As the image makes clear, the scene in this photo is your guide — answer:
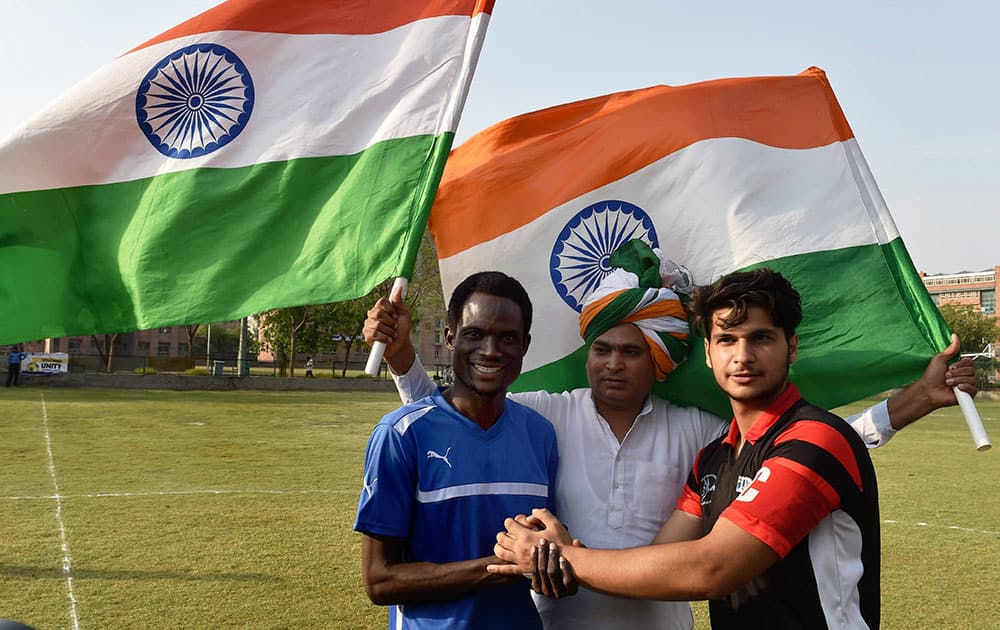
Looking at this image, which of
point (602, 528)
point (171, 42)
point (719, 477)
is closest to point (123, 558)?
point (171, 42)

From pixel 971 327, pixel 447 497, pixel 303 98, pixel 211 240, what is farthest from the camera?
pixel 971 327

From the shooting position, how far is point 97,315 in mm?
3340

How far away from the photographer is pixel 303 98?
12.0ft

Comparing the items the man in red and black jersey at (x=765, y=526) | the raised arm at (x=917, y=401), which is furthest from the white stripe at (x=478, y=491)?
the raised arm at (x=917, y=401)

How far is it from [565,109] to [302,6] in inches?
52.4

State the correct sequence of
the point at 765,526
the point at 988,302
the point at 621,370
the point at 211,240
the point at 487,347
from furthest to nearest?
the point at 988,302
the point at 211,240
the point at 621,370
the point at 487,347
the point at 765,526

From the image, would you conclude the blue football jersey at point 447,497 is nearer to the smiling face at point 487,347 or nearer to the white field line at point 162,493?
the smiling face at point 487,347

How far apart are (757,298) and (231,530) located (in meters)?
6.82

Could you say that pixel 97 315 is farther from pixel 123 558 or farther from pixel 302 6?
pixel 123 558

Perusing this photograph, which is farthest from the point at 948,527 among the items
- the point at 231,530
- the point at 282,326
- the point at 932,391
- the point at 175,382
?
the point at 282,326

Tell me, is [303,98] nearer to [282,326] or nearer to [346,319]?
[346,319]

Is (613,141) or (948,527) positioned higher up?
(613,141)

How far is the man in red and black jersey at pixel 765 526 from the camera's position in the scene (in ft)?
7.11

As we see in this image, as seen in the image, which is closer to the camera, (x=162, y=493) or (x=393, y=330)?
(x=393, y=330)
